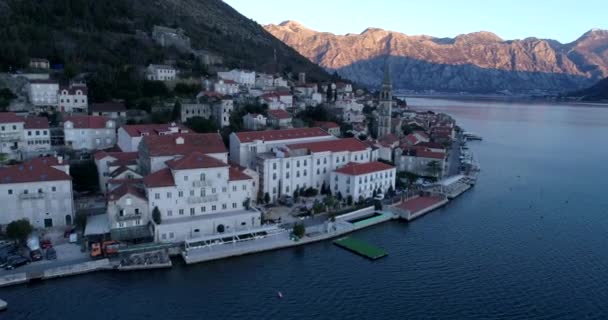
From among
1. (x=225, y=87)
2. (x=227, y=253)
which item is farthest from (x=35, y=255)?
(x=225, y=87)

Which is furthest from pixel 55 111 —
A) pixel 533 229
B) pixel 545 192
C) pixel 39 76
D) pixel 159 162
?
pixel 545 192

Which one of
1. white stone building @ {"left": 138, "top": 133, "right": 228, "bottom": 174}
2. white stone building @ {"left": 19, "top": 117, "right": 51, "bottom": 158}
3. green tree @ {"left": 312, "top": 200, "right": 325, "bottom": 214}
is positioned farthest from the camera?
white stone building @ {"left": 19, "top": 117, "right": 51, "bottom": 158}

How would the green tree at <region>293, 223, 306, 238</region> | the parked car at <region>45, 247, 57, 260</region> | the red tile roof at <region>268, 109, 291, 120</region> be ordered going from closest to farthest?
1. the parked car at <region>45, 247, 57, 260</region>
2. the green tree at <region>293, 223, 306, 238</region>
3. the red tile roof at <region>268, 109, 291, 120</region>

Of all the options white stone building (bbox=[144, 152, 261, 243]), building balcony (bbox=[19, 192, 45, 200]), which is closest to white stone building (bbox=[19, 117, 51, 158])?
building balcony (bbox=[19, 192, 45, 200])

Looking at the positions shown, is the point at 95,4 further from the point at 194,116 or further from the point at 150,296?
the point at 150,296

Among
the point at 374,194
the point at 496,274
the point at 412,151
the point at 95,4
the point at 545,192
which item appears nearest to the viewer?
the point at 496,274

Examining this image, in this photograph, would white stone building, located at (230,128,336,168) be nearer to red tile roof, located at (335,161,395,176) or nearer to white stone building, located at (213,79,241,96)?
red tile roof, located at (335,161,395,176)

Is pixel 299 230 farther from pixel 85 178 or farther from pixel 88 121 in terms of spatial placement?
pixel 88 121
